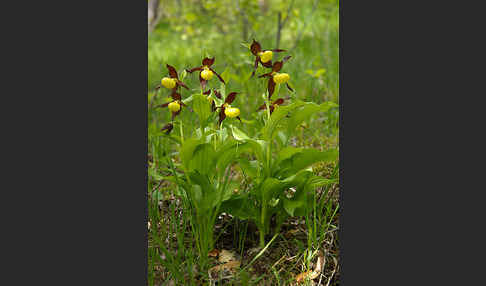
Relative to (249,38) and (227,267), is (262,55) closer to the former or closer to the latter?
(227,267)

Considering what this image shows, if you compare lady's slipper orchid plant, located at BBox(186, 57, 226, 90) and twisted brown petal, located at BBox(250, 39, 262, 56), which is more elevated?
twisted brown petal, located at BBox(250, 39, 262, 56)

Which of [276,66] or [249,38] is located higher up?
[249,38]

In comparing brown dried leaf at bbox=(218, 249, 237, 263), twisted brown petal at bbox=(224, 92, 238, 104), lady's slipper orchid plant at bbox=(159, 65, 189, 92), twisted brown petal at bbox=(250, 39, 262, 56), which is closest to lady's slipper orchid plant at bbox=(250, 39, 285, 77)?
twisted brown petal at bbox=(250, 39, 262, 56)

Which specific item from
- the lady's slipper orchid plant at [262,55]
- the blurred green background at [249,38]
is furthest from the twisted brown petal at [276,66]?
the blurred green background at [249,38]

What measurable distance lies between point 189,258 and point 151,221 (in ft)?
0.98

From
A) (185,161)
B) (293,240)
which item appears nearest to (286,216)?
(293,240)

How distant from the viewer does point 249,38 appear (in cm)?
377

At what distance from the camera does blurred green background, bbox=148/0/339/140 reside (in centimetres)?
300

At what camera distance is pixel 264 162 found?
5.38ft

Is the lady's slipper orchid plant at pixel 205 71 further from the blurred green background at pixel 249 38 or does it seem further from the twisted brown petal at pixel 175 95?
the blurred green background at pixel 249 38

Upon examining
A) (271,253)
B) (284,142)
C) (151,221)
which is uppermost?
(284,142)

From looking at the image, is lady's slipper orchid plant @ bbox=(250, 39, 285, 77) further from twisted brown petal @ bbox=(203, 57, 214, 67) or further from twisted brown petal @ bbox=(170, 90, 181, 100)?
twisted brown petal @ bbox=(170, 90, 181, 100)

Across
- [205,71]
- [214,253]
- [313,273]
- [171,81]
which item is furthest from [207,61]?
[313,273]

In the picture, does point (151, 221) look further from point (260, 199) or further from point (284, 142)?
point (284, 142)
